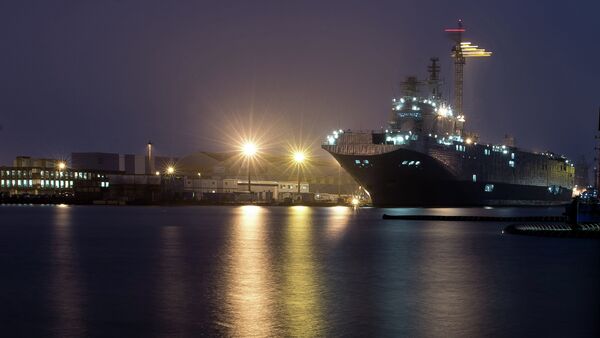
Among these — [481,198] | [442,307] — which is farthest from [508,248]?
[481,198]

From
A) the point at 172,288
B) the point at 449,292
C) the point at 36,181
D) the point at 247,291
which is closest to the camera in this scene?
the point at 247,291

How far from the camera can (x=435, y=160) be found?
355 feet

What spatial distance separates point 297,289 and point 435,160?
8891cm

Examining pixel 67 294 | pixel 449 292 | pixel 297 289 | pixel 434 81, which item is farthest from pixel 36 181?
pixel 449 292

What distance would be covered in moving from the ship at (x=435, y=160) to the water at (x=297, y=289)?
215ft

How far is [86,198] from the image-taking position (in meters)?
148

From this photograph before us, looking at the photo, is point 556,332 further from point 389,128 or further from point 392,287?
point 389,128

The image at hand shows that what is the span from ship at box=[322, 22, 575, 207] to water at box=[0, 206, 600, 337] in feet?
215

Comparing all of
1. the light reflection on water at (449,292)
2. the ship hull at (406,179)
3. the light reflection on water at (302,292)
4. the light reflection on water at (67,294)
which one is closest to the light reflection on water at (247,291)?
the light reflection on water at (302,292)

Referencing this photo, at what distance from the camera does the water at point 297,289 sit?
16234 millimetres

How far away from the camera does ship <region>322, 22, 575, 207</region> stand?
105375 mm

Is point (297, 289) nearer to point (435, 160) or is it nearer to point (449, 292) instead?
point (449, 292)

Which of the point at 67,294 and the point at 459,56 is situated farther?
the point at 459,56

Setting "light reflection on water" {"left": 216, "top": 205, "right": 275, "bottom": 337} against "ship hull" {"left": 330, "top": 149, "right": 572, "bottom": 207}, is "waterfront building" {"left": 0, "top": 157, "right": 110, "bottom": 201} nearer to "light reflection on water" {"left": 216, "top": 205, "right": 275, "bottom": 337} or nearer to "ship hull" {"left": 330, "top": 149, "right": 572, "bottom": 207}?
"ship hull" {"left": 330, "top": 149, "right": 572, "bottom": 207}
